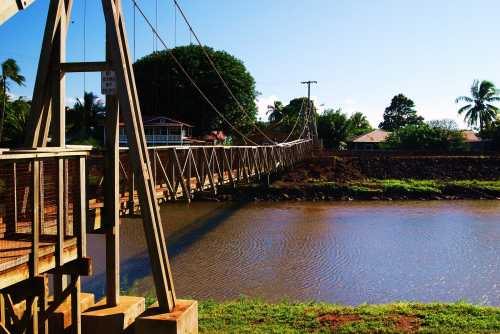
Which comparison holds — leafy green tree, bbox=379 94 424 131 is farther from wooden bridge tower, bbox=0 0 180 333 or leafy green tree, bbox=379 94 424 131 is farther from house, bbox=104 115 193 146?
wooden bridge tower, bbox=0 0 180 333

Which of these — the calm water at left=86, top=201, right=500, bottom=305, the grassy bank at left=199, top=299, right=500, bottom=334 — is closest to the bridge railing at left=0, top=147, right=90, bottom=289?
the grassy bank at left=199, top=299, right=500, bottom=334

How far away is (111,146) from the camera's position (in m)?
4.05

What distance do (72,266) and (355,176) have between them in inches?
819

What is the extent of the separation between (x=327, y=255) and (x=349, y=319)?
4640 millimetres

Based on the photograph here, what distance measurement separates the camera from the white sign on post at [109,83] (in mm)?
4051

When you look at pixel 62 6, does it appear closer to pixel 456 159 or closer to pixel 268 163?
pixel 268 163

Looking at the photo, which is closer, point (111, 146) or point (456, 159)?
point (111, 146)

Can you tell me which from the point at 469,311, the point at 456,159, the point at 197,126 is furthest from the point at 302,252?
the point at 197,126

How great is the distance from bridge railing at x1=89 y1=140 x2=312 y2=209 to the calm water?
1355 mm

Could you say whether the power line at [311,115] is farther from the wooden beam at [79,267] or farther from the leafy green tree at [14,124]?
the wooden beam at [79,267]

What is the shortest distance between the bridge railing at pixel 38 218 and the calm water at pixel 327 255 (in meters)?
3.44

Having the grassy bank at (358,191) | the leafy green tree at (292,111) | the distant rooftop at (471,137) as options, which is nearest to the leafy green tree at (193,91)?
the leafy green tree at (292,111)

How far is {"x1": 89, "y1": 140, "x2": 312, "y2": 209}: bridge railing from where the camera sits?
611cm

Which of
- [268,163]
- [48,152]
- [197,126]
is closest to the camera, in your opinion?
[48,152]
